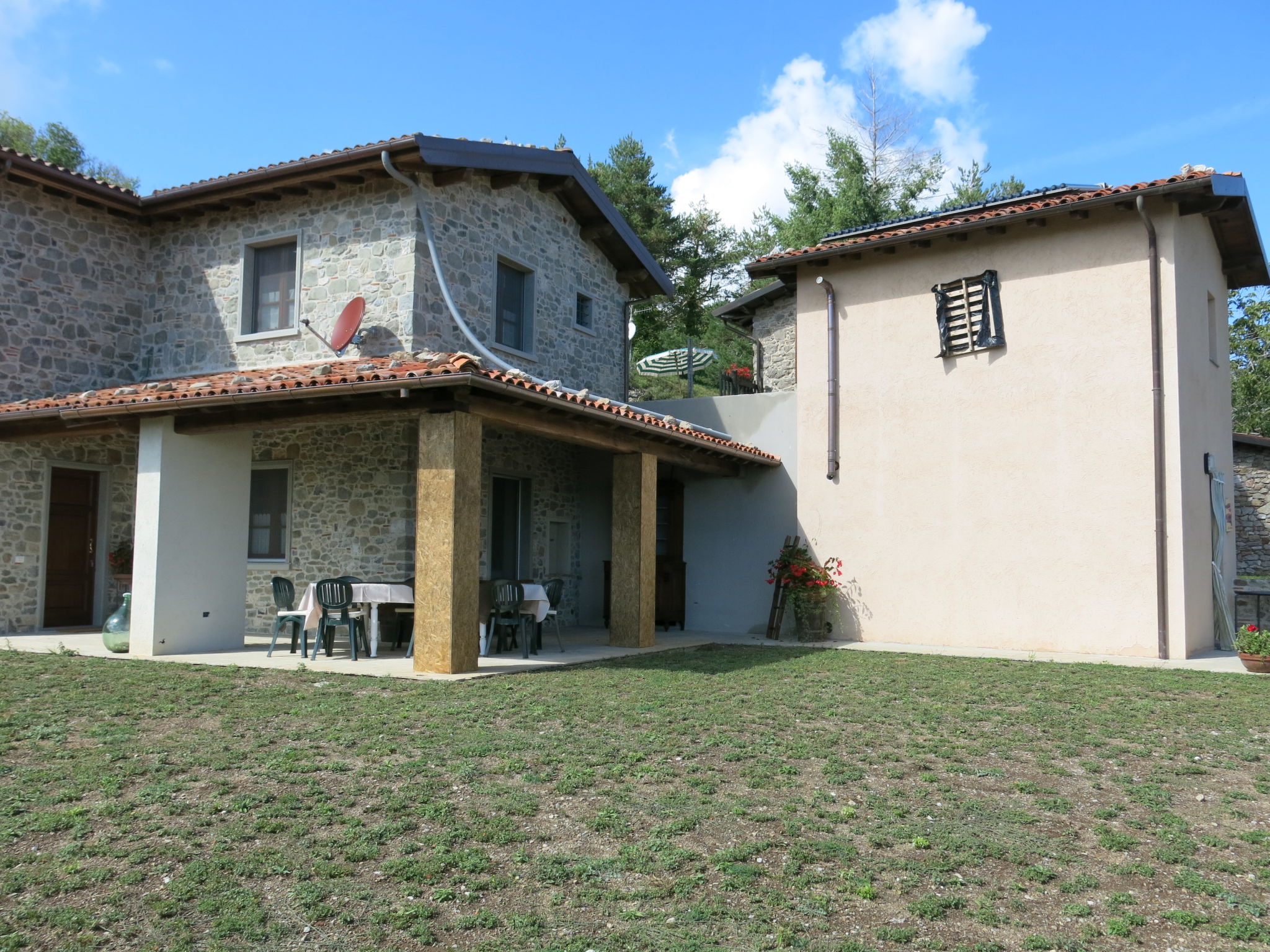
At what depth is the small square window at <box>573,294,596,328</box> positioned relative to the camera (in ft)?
50.6

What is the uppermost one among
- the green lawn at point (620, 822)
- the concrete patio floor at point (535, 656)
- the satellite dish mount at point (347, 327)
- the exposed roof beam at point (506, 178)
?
the exposed roof beam at point (506, 178)

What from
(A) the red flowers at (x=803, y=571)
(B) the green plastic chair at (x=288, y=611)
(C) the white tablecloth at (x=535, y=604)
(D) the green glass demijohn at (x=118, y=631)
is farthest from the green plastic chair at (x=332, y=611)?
(A) the red flowers at (x=803, y=571)

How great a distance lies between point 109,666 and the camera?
29.2 ft

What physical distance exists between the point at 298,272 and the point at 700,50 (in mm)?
6910

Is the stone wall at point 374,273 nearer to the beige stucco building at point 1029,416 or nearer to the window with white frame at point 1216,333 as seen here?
the beige stucco building at point 1029,416

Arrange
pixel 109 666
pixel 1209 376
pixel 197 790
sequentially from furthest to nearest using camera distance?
pixel 1209 376
pixel 109 666
pixel 197 790

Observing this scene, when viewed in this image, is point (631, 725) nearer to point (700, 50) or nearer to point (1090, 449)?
point (1090, 449)

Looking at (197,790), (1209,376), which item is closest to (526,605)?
(197,790)

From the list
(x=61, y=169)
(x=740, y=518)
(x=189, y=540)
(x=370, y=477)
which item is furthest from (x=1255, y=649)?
(x=61, y=169)

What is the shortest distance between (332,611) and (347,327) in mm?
3449

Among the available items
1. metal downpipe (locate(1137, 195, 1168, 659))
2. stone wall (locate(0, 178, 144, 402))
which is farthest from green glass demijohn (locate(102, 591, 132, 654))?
metal downpipe (locate(1137, 195, 1168, 659))

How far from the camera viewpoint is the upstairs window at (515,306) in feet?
44.5

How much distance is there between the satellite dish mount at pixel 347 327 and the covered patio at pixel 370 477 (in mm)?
456

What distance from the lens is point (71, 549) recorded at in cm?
1284
